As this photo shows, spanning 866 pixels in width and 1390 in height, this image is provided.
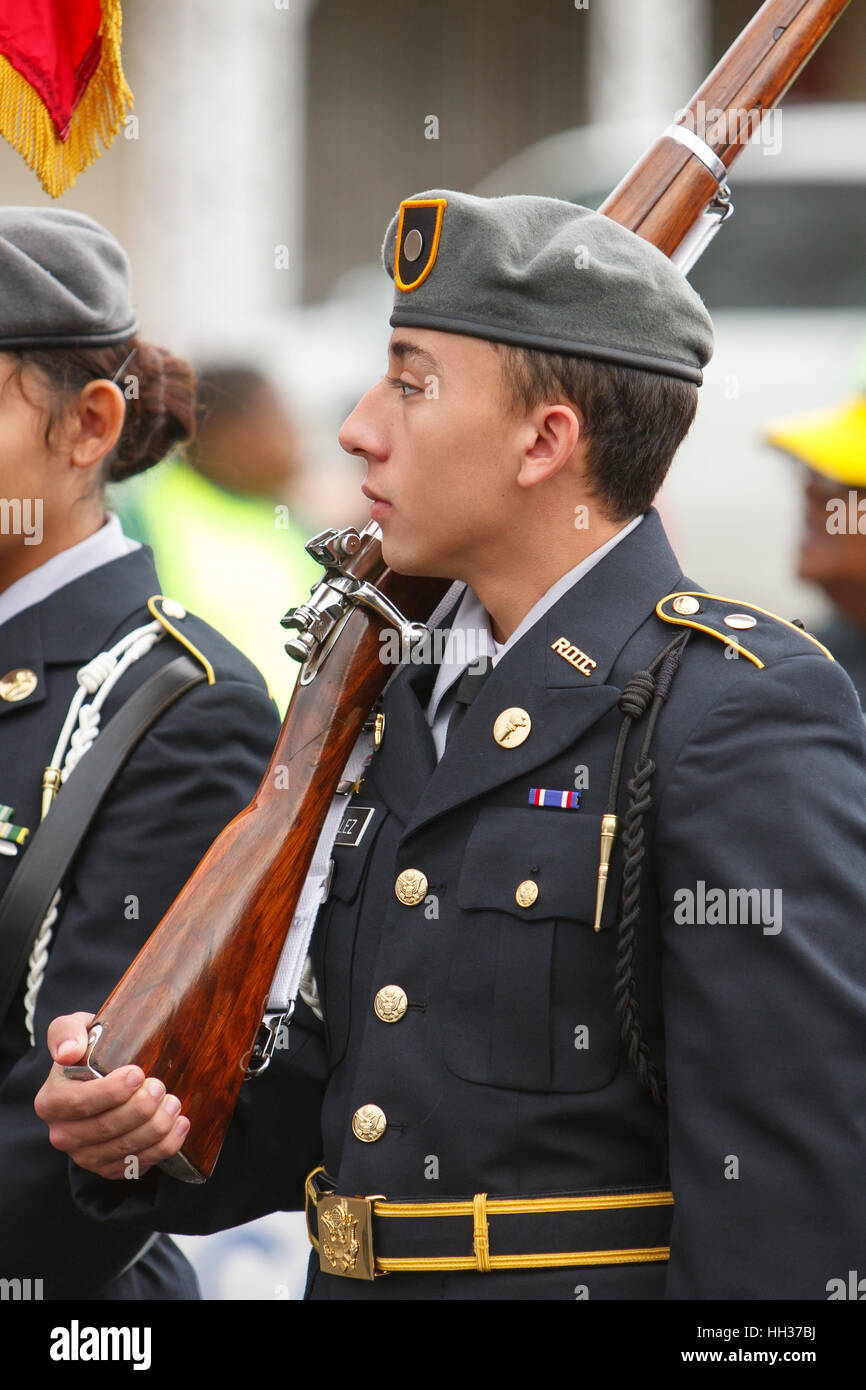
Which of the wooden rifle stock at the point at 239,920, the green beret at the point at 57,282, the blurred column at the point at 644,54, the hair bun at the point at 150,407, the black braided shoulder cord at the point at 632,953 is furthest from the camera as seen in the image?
the blurred column at the point at 644,54

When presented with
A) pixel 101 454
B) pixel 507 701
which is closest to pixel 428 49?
pixel 101 454

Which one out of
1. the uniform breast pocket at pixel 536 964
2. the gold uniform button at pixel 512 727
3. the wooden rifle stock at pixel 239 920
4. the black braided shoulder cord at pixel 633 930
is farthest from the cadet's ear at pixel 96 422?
the black braided shoulder cord at pixel 633 930

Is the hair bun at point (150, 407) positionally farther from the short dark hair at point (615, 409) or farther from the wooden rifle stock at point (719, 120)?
the short dark hair at point (615, 409)

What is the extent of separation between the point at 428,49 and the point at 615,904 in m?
8.11

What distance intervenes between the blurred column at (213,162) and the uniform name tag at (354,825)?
20.6 ft

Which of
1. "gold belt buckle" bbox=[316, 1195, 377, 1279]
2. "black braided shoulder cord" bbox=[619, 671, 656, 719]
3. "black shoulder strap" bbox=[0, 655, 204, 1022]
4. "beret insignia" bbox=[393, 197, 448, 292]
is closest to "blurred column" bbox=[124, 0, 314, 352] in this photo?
"black shoulder strap" bbox=[0, 655, 204, 1022]

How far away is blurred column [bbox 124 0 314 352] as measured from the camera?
27.8 feet

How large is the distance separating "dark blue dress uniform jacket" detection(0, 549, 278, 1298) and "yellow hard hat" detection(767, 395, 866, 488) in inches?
86.0

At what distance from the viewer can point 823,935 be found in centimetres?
184

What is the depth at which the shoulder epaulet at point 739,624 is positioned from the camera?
2.01 metres

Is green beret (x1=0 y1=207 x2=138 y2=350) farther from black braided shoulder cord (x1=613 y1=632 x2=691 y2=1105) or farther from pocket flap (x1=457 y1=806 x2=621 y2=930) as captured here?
black braided shoulder cord (x1=613 y1=632 x2=691 y2=1105)

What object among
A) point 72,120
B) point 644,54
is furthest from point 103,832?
point 644,54

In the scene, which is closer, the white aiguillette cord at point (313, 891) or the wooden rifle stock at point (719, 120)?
the white aiguillette cord at point (313, 891)
